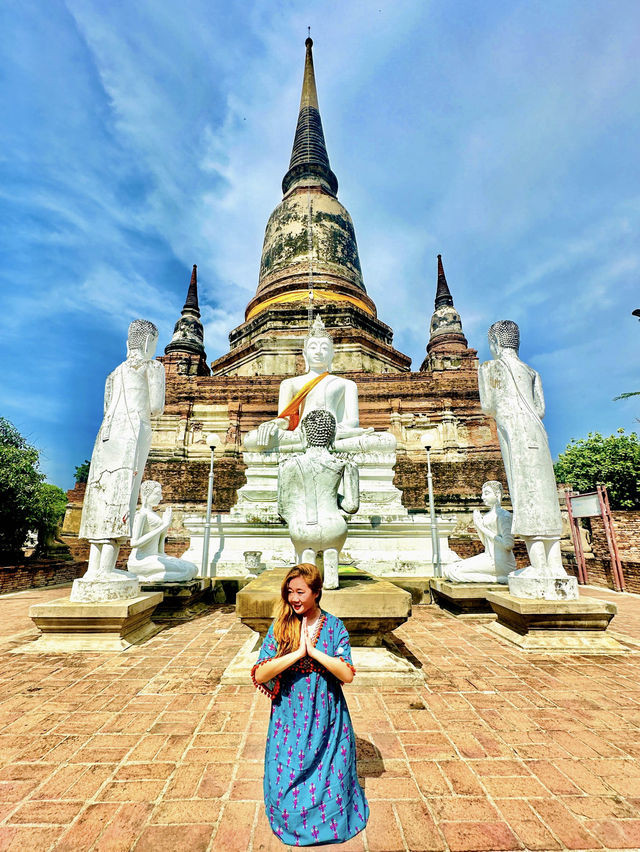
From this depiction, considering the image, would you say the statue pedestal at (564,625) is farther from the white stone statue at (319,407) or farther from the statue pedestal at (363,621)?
the white stone statue at (319,407)

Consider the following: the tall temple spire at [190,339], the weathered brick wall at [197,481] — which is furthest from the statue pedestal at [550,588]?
the tall temple spire at [190,339]

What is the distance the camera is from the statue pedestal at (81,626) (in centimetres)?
436

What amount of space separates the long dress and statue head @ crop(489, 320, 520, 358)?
4.77 meters

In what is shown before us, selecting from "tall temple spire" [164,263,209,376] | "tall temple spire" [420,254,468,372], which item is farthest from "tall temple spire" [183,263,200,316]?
"tall temple spire" [420,254,468,372]

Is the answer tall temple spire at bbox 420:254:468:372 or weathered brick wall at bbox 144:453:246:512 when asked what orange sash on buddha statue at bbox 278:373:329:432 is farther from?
tall temple spire at bbox 420:254:468:372

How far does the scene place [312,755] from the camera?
178cm

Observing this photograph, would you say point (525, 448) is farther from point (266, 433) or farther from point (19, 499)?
point (19, 499)

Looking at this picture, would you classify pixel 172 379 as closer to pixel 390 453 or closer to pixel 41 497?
pixel 41 497

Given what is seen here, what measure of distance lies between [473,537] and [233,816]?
30.9 feet

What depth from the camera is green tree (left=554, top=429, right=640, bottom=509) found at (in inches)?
964

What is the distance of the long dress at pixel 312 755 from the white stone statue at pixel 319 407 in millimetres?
6683

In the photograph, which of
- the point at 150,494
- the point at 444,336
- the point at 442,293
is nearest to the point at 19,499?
the point at 150,494

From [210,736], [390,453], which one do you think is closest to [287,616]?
[210,736]

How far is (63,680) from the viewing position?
3.62 m
